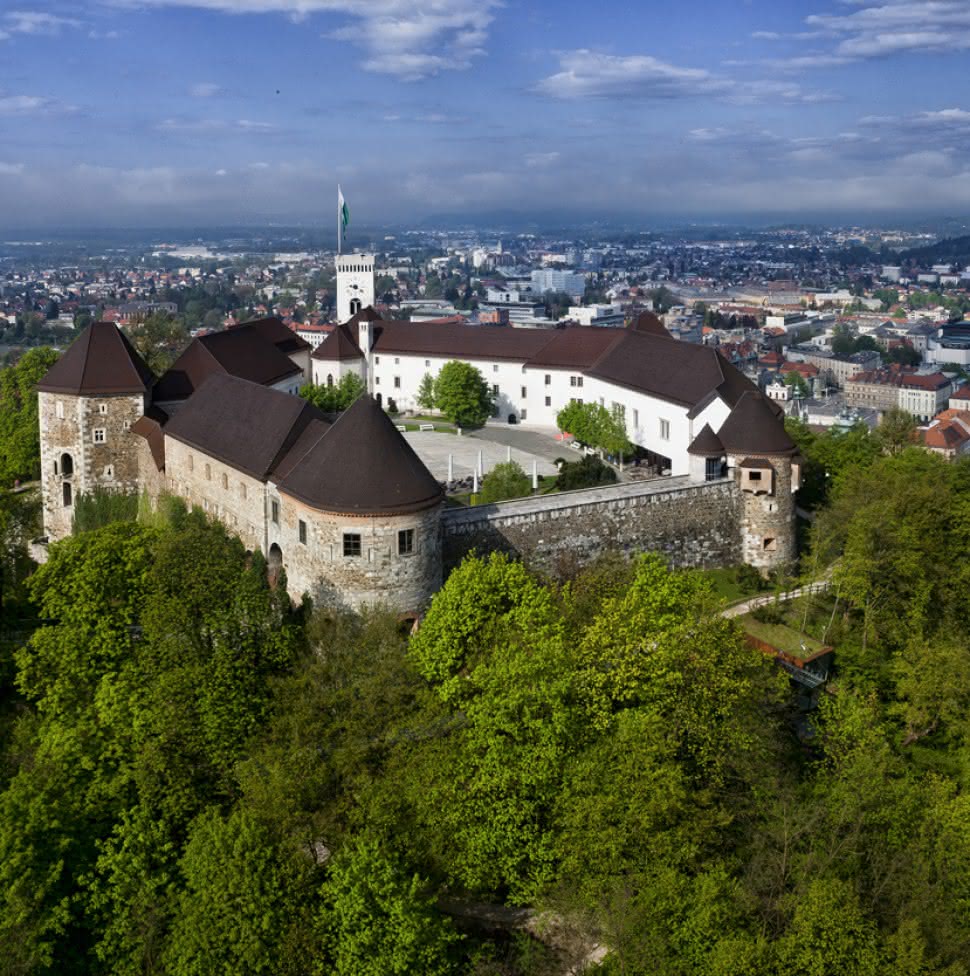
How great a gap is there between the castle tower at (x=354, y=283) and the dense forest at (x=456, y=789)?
2540 inches

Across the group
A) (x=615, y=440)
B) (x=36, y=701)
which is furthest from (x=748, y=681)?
(x=615, y=440)

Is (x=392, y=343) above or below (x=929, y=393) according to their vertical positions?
above

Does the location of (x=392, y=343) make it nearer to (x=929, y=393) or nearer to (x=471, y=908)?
(x=471, y=908)

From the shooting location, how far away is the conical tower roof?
36812 millimetres

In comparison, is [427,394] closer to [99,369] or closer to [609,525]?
[99,369]

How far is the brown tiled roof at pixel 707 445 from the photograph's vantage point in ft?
161

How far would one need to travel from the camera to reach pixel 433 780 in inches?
1171

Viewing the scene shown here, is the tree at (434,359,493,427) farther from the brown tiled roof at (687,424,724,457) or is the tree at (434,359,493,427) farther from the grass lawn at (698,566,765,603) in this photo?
the grass lawn at (698,566,765,603)

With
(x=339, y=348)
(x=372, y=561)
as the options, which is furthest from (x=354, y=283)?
(x=372, y=561)

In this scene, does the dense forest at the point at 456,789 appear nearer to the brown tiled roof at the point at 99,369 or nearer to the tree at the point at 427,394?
the brown tiled roof at the point at 99,369

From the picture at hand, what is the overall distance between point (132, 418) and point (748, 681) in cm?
3327

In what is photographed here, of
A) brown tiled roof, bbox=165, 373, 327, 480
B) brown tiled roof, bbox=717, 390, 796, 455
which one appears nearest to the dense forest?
brown tiled roof, bbox=165, 373, 327, 480

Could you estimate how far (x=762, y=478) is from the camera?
4916cm

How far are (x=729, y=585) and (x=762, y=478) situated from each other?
4619 millimetres
